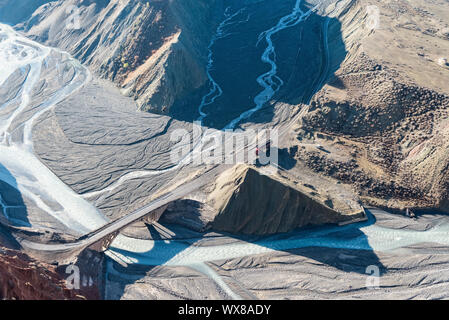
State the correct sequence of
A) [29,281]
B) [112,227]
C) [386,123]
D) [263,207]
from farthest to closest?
1. [386,123]
2. [263,207]
3. [112,227]
4. [29,281]

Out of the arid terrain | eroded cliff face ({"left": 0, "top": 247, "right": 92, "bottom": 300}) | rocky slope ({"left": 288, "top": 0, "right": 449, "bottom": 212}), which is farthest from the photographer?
rocky slope ({"left": 288, "top": 0, "right": 449, "bottom": 212})

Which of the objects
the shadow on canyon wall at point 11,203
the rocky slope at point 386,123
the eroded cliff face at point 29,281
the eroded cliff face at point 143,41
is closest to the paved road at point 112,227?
the eroded cliff face at point 29,281

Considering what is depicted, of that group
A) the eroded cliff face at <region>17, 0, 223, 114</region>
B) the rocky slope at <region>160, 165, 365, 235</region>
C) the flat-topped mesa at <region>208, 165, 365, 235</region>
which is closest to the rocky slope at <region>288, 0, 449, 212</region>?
the rocky slope at <region>160, 165, 365, 235</region>

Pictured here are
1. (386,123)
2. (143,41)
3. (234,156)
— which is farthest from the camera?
(143,41)

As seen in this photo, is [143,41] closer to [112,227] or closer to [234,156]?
[234,156]

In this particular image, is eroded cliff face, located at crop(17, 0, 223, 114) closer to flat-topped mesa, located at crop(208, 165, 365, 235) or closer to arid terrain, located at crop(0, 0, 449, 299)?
arid terrain, located at crop(0, 0, 449, 299)

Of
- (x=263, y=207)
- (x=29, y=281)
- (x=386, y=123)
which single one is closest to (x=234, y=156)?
(x=263, y=207)

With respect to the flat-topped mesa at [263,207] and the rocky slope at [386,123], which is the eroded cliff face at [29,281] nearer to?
the flat-topped mesa at [263,207]

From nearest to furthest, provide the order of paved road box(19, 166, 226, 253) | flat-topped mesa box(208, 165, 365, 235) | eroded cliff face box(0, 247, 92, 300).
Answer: eroded cliff face box(0, 247, 92, 300)
paved road box(19, 166, 226, 253)
flat-topped mesa box(208, 165, 365, 235)
